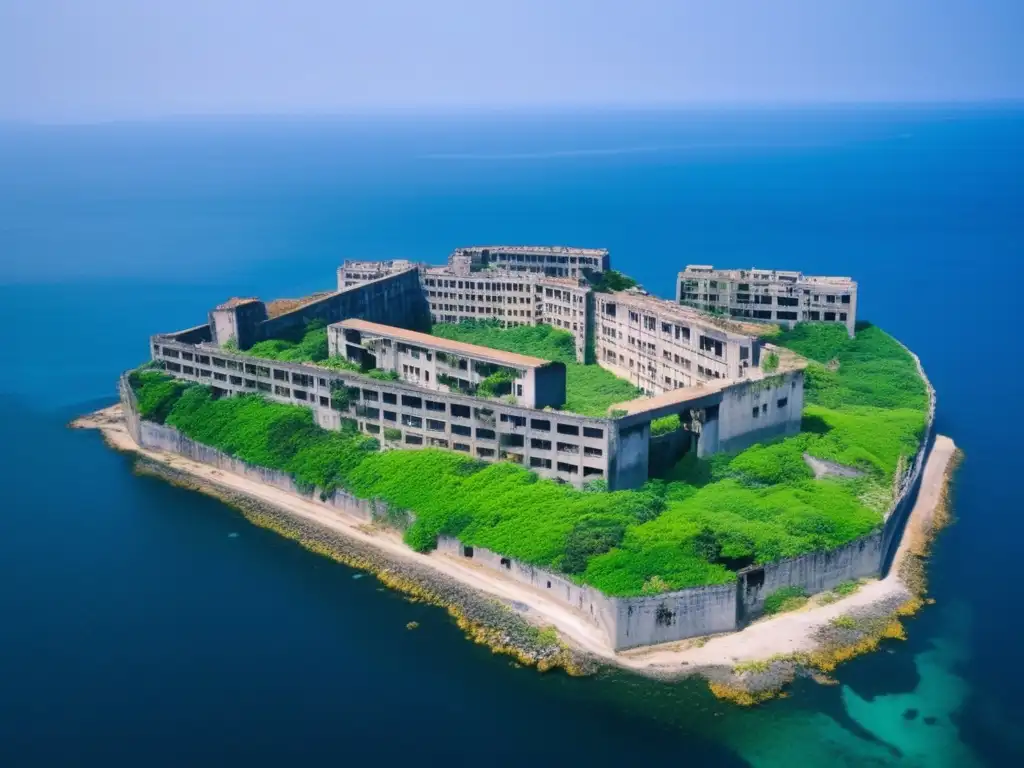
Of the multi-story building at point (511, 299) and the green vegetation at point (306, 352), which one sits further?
the multi-story building at point (511, 299)

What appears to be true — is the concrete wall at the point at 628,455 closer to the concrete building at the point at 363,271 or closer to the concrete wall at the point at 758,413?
the concrete wall at the point at 758,413

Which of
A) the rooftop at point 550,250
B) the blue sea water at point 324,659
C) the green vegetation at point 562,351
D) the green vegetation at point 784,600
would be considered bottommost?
the blue sea water at point 324,659

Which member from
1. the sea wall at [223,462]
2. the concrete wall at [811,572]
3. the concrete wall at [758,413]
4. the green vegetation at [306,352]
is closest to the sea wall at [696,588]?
the concrete wall at [811,572]

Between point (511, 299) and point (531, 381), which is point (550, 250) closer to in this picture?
point (511, 299)

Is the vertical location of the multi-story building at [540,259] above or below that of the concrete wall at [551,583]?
above

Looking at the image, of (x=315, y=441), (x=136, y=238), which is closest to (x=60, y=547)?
(x=315, y=441)

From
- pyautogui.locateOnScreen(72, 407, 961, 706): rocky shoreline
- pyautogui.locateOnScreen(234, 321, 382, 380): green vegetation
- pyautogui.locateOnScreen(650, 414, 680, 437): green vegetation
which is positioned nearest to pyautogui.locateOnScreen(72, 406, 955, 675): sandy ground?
pyautogui.locateOnScreen(72, 407, 961, 706): rocky shoreline

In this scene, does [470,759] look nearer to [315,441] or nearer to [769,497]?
[769,497]
